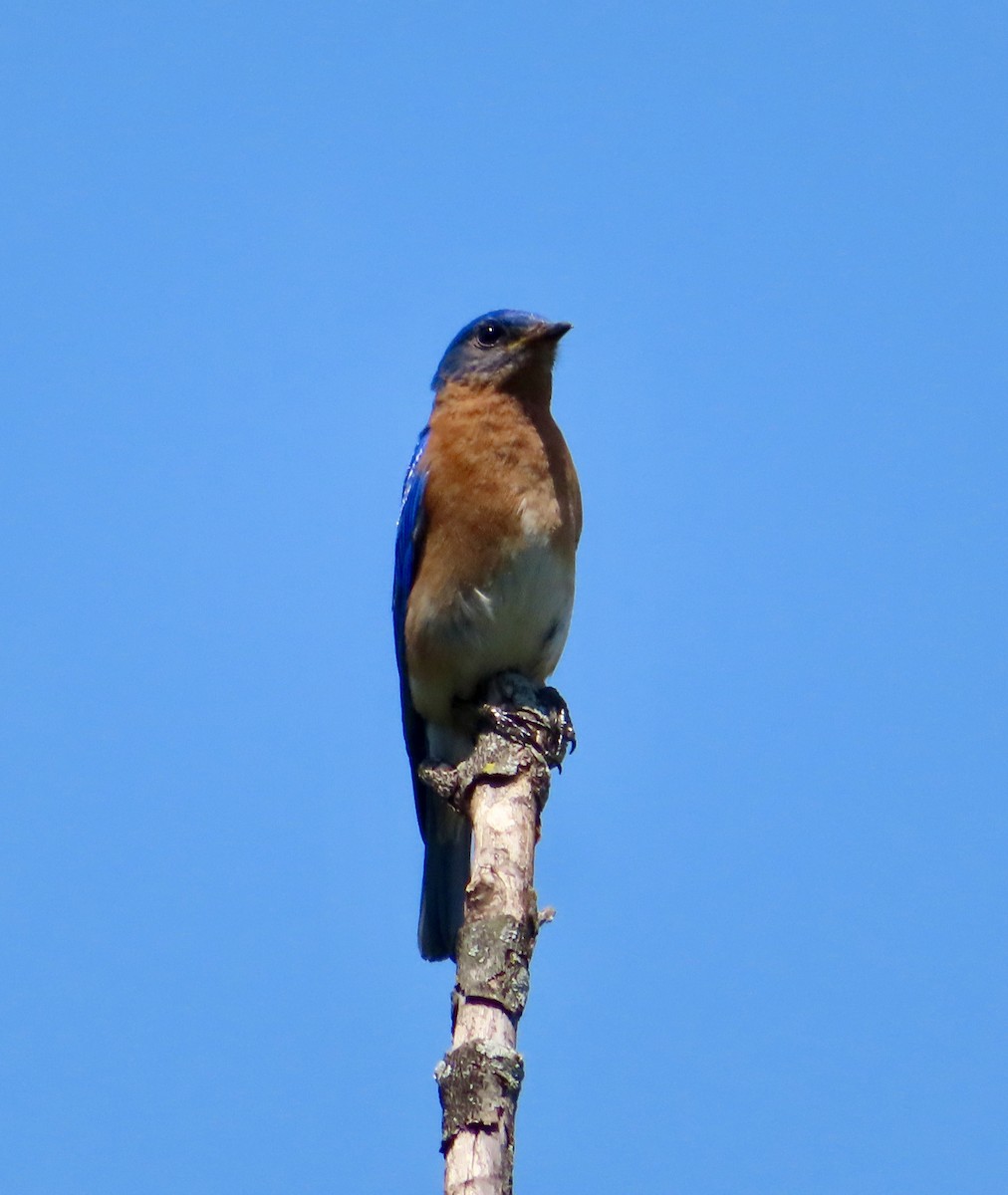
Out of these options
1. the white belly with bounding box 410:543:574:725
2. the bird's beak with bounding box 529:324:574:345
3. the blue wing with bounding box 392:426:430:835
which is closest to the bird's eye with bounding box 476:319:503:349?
the bird's beak with bounding box 529:324:574:345

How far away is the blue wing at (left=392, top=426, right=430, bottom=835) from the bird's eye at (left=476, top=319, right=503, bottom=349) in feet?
2.06

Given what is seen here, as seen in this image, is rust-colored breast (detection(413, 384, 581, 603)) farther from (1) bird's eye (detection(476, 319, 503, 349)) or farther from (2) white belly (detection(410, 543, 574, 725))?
(1) bird's eye (detection(476, 319, 503, 349))

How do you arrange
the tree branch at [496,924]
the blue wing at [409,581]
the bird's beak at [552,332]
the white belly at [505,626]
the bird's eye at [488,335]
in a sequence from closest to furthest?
the tree branch at [496,924]
the white belly at [505,626]
the blue wing at [409,581]
the bird's beak at [552,332]
the bird's eye at [488,335]

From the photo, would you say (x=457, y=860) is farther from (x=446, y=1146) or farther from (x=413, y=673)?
(x=446, y=1146)

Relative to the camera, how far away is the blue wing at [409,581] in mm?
8438

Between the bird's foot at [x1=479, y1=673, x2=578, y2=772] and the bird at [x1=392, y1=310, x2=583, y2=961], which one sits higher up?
the bird at [x1=392, y1=310, x2=583, y2=961]

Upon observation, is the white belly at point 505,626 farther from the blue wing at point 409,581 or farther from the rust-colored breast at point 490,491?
the blue wing at point 409,581

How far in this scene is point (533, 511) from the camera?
8.05 metres

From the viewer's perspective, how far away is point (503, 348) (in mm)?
8766

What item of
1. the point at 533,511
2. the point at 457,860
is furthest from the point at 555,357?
the point at 457,860

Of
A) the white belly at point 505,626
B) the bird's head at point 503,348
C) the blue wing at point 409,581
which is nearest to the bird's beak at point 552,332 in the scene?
the bird's head at point 503,348

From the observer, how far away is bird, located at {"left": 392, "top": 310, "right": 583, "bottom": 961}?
8.01 meters

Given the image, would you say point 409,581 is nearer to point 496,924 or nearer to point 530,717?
point 530,717

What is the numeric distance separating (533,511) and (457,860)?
85.1 inches
